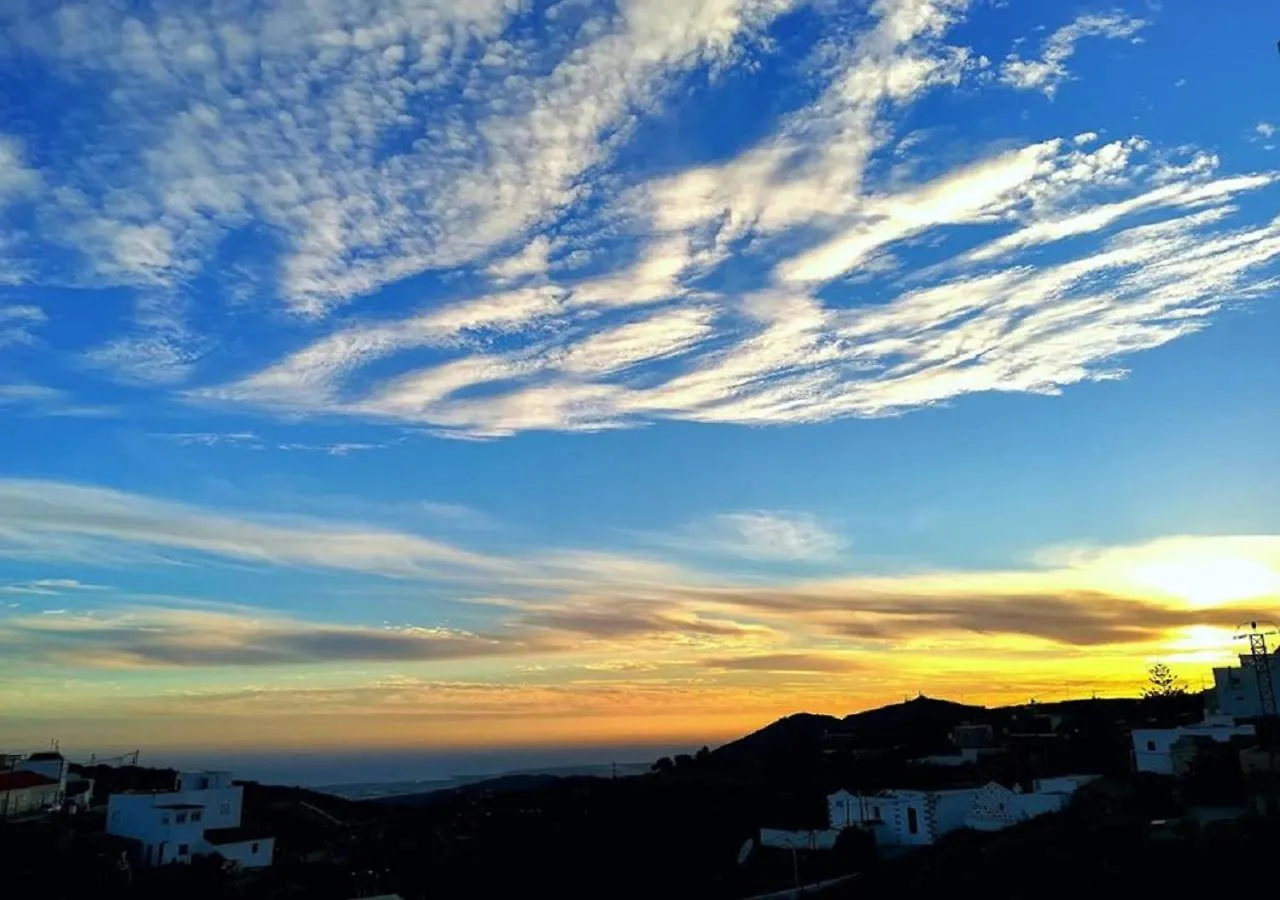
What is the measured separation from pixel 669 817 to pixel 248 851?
27135 millimetres

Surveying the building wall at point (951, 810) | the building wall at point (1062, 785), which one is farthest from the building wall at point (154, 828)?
the building wall at point (1062, 785)

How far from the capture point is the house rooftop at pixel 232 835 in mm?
46062

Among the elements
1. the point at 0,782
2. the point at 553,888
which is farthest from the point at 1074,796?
the point at 0,782

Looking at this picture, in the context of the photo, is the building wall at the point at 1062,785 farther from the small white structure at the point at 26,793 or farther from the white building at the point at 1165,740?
the small white structure at the point at 26,793

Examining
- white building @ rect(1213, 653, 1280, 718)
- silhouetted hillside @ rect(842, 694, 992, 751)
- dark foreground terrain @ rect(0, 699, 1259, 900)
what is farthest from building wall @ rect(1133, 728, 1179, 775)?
silhouetted hillside @ rect(842, 694, 992, 751)

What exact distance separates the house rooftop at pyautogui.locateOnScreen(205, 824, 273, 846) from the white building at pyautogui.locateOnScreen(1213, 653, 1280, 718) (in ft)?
176

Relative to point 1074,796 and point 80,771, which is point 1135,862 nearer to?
point 1074,796

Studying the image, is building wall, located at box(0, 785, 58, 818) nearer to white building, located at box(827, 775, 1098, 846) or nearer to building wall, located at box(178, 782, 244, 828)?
building wall, located at box(178, 782, 244, 828)

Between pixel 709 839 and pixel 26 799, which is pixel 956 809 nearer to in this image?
pixel 709 839

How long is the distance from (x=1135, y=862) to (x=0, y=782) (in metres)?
52.7

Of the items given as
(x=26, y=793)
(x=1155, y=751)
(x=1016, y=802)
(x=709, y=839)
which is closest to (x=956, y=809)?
(x=1016, y=802)

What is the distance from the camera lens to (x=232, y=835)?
155 feet

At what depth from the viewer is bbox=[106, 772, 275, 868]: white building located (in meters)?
45.7

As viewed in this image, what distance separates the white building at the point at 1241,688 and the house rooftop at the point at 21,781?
221ft
